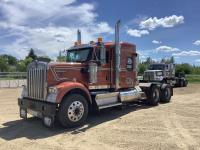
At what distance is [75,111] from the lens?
8.50 m

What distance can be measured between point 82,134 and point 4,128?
2624 mm

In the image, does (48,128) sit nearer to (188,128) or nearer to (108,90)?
Result: (108,90)

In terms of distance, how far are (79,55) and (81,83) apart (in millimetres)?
1271

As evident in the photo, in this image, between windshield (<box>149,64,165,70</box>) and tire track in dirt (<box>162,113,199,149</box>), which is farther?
windshield (<box>149,64,165,70</box>)

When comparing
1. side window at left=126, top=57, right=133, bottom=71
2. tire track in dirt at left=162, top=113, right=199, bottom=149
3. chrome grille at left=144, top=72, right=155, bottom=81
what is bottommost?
tire track in dirt at left=162, top=113, right=199, bottom=149

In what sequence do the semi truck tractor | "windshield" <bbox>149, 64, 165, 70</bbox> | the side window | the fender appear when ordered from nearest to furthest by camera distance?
the fender
the side window
the semi truck tractor
"windshield" <bbox>149, 64, 165, 70</bbox>

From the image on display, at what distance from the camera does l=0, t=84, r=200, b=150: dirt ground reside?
6660 mm

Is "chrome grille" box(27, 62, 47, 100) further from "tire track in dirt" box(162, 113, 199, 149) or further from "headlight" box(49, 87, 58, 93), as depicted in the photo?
"tire track in dirt" box(162, 113, 199, 149)

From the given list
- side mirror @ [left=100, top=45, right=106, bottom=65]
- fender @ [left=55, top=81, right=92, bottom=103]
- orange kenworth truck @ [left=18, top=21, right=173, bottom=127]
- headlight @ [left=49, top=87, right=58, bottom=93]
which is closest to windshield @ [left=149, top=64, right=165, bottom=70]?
orange kenworth truck @ [left=18, top=21, right=173, bottom=127]

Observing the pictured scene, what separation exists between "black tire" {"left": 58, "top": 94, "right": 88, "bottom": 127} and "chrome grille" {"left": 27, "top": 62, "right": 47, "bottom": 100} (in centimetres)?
76

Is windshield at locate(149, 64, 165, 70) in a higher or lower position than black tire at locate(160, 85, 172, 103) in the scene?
higher

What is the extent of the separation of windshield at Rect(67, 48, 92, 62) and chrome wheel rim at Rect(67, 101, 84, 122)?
191 cm

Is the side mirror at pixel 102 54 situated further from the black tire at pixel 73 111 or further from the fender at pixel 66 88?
the black tire at pixel 73 111

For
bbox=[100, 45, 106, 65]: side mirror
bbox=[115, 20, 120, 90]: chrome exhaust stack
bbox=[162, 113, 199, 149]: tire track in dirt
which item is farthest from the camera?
bbox=[115, 20, 120, 90]: chrome exhaust stack
